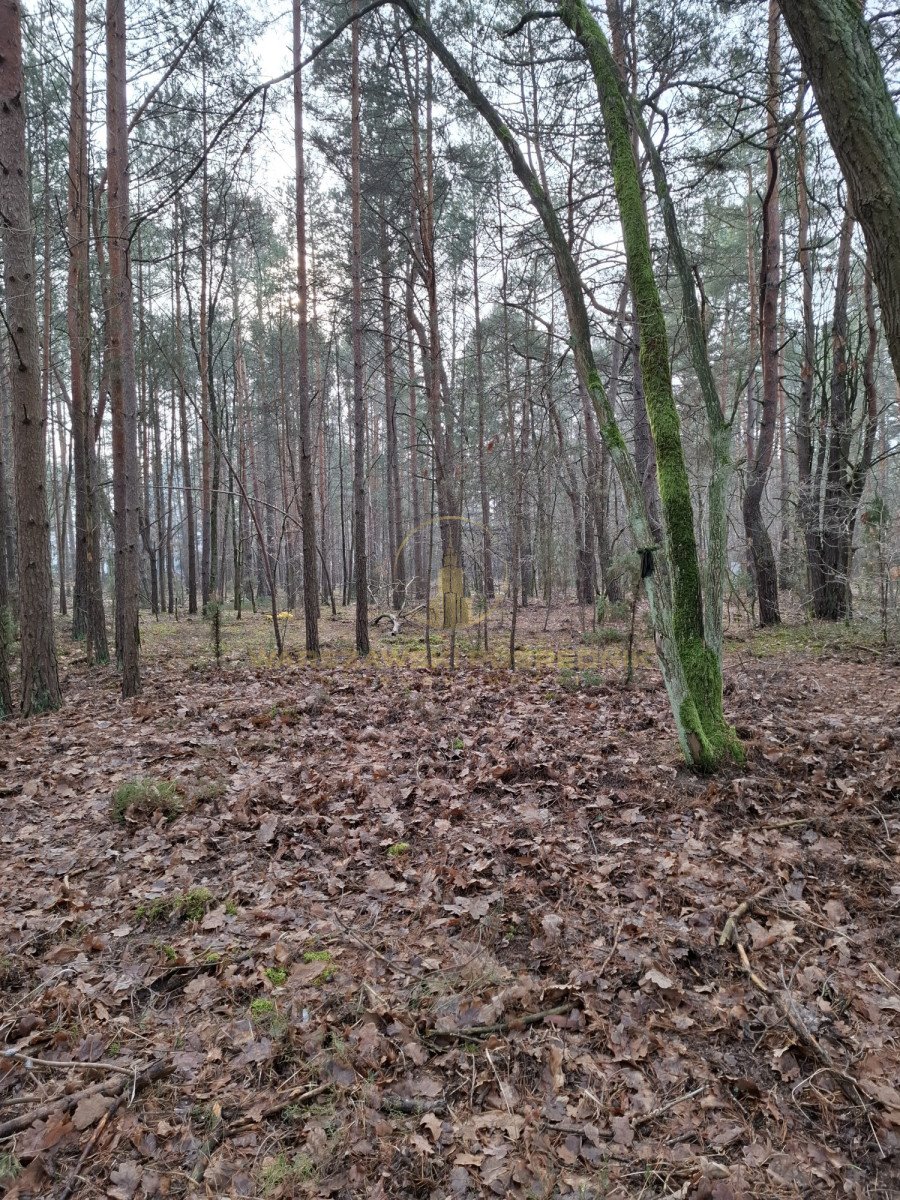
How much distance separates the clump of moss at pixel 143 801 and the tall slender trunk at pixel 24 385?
123 inches

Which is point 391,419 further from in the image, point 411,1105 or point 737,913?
point 411,1105

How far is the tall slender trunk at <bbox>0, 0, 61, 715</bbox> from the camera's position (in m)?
6.00

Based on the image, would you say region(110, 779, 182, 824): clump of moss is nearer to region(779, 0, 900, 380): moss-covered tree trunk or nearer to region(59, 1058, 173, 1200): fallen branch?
region(59, 1058, 173, 1200): fallen branch

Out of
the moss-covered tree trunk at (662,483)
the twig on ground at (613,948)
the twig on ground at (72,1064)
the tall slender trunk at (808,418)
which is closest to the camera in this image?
the twig on ground at (72,1064)

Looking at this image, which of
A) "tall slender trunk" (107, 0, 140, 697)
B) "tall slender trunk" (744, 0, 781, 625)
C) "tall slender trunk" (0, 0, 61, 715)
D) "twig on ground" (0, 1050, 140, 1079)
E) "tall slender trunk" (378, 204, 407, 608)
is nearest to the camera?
"twig on ground" (0, 1050, 140, 1079)

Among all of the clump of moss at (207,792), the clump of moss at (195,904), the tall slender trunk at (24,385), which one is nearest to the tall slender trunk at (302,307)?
the tall slender trunk at (24,385)

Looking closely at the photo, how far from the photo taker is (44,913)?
125 inches

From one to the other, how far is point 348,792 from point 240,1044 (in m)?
2.17

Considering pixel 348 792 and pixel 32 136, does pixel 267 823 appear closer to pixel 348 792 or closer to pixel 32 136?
pixel 348 792

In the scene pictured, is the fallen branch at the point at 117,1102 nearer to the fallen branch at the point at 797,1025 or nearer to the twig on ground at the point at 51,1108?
the twig on ground at the point at 51,1108

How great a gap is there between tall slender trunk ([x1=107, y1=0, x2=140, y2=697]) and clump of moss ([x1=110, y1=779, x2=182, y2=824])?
3417 millimetres

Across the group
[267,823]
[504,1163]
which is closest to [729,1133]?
[504,1163]

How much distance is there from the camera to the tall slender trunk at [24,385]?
19.7ft

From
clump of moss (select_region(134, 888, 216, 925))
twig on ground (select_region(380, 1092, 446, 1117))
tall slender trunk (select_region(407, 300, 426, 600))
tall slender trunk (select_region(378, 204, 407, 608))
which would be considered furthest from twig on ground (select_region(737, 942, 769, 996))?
tall slender trunk (select_region(378, 204, 407, 608))
